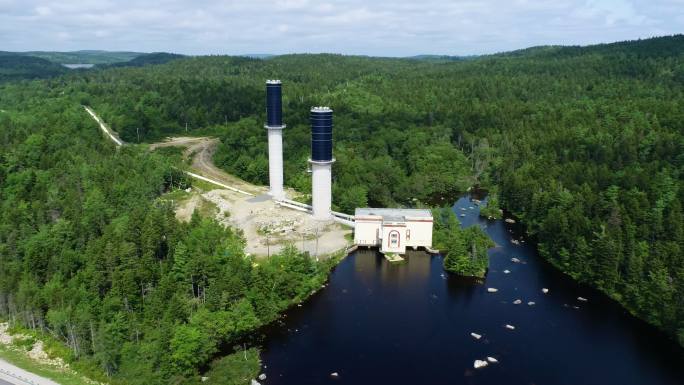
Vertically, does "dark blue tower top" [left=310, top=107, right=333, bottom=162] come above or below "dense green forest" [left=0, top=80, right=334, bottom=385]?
above

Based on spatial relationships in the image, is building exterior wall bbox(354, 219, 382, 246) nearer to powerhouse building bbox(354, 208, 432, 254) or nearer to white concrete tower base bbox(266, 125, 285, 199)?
powerhouse building bbox(354, 208, 432, 254)

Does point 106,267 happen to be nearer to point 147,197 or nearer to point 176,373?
point 176,373

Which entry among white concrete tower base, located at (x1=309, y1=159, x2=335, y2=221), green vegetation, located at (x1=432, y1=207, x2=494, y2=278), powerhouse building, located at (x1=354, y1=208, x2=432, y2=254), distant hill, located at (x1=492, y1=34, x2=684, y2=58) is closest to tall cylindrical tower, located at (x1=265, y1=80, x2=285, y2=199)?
white concrete tower base, located at (x1=309, y1=159, x2=335, y2=221)

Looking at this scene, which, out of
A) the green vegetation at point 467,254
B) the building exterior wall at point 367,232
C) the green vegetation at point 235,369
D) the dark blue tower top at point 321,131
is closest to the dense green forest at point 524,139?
the green vegetation at point 467,254

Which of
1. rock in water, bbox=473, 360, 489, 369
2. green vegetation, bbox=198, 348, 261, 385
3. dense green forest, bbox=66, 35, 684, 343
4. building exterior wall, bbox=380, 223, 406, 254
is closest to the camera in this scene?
green vegetation, bbox=198, 348, 261, 385

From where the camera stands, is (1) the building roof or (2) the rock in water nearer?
(2) the rock in water

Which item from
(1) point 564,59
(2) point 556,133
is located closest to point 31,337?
(2) point 556,133
